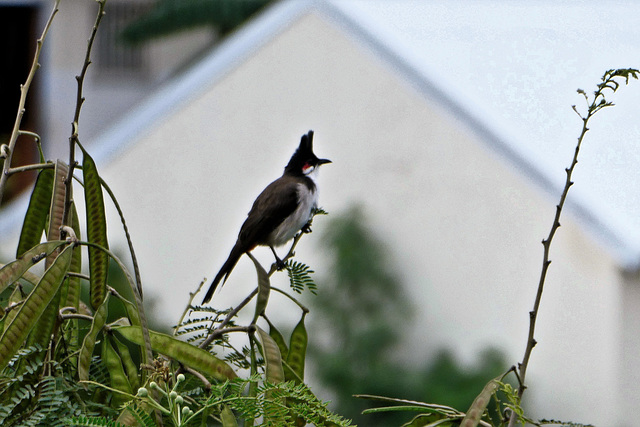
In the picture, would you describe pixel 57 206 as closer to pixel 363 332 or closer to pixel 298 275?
pixel 298 275

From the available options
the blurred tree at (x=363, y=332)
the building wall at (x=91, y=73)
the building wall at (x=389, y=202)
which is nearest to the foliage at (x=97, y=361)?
the building wall at (x=389, y=202)

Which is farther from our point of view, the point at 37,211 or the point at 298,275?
the point at 298,275

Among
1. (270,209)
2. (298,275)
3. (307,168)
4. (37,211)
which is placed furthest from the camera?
(307,168)

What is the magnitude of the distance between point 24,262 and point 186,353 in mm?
175

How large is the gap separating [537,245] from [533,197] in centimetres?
29

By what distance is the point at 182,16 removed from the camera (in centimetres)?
901

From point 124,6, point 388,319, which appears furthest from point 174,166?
point 124,6

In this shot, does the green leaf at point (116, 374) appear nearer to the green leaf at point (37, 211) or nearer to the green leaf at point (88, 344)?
the green leaf at point (88, 344)

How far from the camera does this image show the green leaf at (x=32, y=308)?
2.60ft

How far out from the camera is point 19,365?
0.86 meters

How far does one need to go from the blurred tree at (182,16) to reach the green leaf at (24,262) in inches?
331

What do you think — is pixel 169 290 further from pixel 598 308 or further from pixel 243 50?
pixel 598 308

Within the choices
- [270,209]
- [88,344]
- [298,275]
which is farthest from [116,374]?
[270,209]

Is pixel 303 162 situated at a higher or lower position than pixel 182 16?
lower
